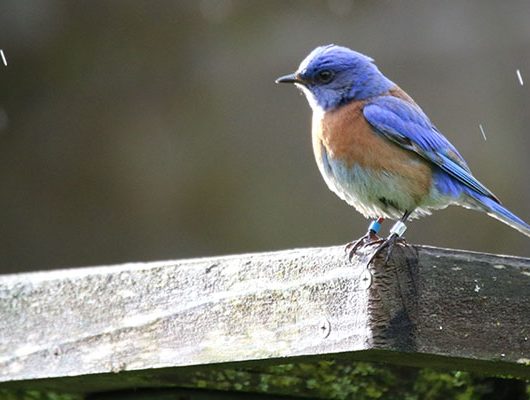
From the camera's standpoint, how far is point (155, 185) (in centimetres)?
670

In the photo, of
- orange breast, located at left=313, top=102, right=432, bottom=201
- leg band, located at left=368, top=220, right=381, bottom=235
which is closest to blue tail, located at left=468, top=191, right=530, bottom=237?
orange breast, located at left=313, top=102, right=432, bottom=201

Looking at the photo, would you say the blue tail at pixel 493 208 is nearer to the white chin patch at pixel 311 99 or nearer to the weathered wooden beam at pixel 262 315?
the white chin patch at pixel 311 99

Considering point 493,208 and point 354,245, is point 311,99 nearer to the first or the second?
point 493,208

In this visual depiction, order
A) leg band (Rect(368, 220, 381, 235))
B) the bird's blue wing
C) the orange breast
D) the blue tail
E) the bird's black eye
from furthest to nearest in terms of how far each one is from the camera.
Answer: the bird's black eye, the blue tail, the bird's blue wing, the orange breast, leg band (Rect(368, 220, 381, 235))

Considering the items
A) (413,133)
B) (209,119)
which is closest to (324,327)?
(413,133)

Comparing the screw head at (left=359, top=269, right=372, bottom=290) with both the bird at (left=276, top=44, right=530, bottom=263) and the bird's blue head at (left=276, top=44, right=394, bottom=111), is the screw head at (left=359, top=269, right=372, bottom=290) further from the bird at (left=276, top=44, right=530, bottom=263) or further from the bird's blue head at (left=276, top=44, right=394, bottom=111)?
the bird's blue head at (left=276, top=44, right=394, bottom=111)

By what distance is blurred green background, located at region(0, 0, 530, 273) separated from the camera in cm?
627

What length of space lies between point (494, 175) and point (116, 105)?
2.03 m

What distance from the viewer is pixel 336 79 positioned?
4078mm

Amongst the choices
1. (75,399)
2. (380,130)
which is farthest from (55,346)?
(380,130)

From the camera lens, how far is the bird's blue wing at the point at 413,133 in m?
3.68

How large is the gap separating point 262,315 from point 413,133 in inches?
49.0

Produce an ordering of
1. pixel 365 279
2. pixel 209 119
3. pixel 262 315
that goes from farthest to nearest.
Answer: pixel 209 119, pixel 262 315, pixel 365 279

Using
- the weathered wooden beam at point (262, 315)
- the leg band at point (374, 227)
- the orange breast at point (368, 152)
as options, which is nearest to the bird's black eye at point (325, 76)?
the orange breast at point (368, 152)
